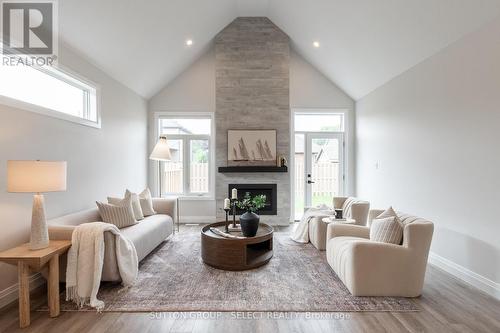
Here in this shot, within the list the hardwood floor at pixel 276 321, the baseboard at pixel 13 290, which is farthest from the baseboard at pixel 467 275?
the baseboard at pixel 13 290

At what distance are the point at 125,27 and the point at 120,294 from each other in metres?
3.40

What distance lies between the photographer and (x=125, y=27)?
3.57 m

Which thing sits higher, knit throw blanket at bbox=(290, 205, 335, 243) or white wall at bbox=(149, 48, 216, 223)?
white wall at bbox=(149, 48, 216, 223)

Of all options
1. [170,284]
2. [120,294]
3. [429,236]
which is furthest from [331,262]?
[120,294]

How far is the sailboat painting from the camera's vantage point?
5637 millimetres

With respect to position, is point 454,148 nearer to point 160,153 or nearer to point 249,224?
point 249,224

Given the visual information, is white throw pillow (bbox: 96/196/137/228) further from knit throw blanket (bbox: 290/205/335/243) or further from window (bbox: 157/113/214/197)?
knit throw blanket (bbox: 290/205/335/243)

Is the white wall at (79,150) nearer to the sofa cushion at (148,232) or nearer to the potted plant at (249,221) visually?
the sofa cushion at (148,232)

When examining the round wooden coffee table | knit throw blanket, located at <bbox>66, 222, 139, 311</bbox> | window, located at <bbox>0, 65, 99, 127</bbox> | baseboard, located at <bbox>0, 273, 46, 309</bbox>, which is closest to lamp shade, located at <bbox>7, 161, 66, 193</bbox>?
knit throw blanket, located at <bbox>66, 222, 139, 311</bbox>

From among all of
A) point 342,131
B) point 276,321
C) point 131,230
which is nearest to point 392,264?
point 276,321

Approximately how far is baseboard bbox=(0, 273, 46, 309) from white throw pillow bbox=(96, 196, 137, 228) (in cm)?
89

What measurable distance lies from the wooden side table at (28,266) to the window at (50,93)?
139 centimetres

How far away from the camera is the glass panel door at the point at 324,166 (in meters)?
5.90

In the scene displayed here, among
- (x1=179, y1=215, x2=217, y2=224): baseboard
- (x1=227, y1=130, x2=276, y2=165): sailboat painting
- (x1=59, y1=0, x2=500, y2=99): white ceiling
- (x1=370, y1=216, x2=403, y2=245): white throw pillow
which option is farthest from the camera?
(x1=179, y1=215, x2=217, y2=224): baseboard
